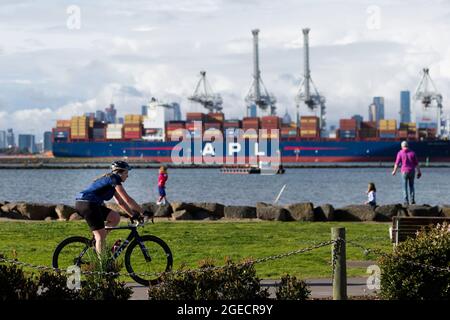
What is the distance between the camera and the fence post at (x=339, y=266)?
9.01 m

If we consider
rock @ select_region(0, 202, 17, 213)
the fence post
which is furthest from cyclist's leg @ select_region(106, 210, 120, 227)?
rock @ select_region(0, 202, 17, 213)

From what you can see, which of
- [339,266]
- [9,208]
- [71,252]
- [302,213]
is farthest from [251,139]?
[339,266]

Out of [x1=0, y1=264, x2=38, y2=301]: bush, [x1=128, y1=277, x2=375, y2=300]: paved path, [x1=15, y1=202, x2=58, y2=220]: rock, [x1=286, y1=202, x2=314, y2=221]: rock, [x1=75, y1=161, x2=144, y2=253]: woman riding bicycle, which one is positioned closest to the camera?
[x1=0, y1=264, x2=38, y2=301]: bush

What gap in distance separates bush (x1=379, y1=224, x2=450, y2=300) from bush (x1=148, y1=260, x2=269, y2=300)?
140cm

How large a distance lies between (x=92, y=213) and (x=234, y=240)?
635 cm

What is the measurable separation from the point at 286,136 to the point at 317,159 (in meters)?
6.15

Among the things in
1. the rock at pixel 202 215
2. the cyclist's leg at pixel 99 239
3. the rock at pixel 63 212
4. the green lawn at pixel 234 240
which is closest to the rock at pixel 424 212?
the green lawn at pixel 234 240

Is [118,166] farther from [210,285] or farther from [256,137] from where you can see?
[256,137]

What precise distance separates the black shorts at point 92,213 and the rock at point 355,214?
1177 centimetres

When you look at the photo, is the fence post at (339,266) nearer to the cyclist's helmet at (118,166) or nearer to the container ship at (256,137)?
the cyclist's helmet at (118,166)

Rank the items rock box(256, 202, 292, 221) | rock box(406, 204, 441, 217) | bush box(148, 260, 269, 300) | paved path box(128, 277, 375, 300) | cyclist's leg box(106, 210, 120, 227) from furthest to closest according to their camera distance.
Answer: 1. rock box(256, 202, 292, 221)
2. rock box(406, 204, 441, 217)
3. cyclist's leg box(106, 210, 120, 227)
4. paved path box(128, 277, 375, 300)
5. bush box(148, 260, 269, 300)

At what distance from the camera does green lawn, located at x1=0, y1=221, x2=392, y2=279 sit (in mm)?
13383

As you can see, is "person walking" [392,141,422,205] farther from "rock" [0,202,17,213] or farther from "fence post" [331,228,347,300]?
"fence post" [331,228,347,300]
